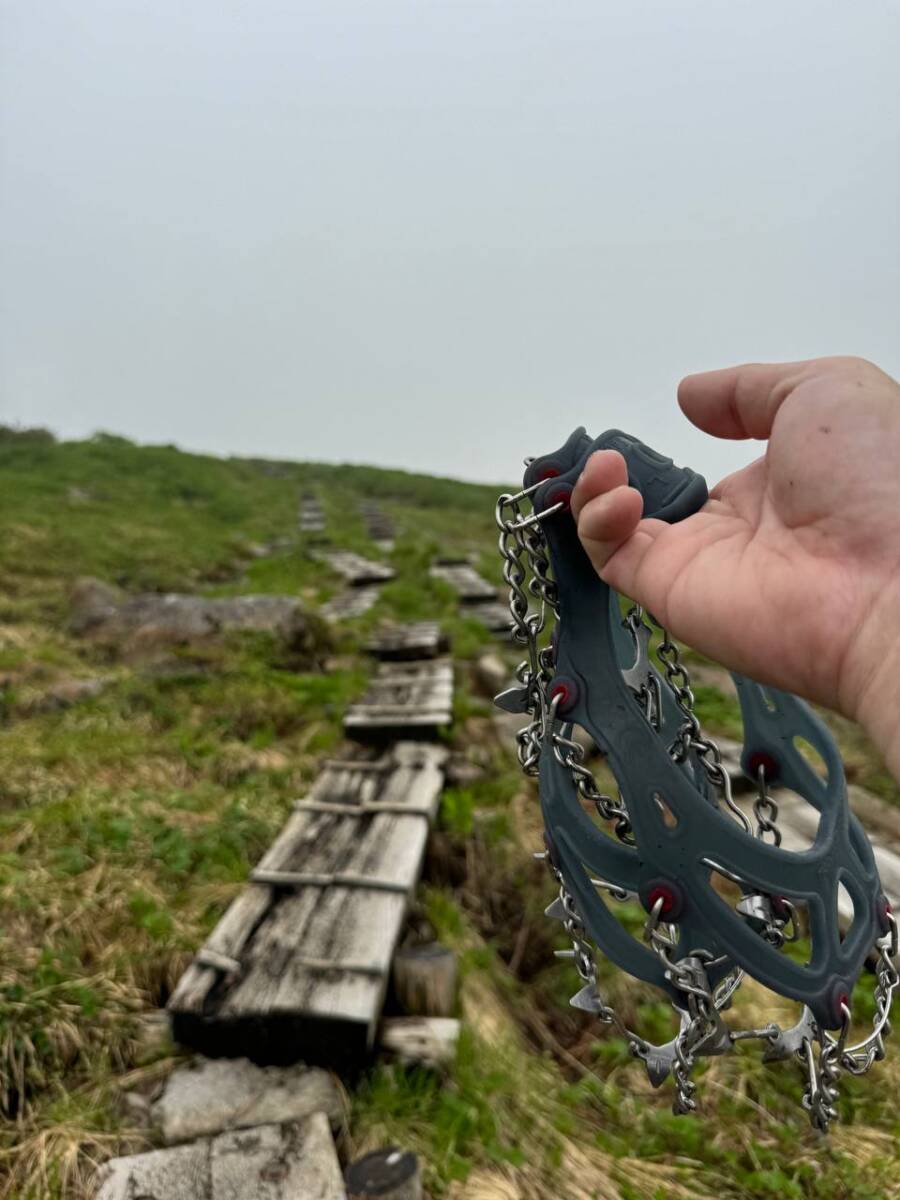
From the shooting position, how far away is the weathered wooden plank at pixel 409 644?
700cm

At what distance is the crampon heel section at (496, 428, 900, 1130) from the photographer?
140 cm

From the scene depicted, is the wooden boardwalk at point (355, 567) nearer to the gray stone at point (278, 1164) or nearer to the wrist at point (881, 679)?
the gray stone at point (278, 1164)

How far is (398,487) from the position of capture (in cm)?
2447

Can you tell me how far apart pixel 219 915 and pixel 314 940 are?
23.9 inches

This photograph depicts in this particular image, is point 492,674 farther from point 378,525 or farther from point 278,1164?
point 378,525

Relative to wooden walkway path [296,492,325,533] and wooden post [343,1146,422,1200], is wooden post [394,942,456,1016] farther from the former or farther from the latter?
wooden walkway path [296,492,325,533]

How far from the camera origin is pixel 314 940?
2914mm

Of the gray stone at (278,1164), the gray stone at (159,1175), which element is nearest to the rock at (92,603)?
the gray stone at (159,1175)

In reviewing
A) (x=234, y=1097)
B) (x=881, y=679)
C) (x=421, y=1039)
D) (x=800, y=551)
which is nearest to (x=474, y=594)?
(x=421, y=1039)

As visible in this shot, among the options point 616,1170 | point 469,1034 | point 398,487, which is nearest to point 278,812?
point 469,1034

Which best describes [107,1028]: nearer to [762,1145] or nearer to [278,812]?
[278,812]

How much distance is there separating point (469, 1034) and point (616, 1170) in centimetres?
64

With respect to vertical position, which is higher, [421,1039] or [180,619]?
[180,619]

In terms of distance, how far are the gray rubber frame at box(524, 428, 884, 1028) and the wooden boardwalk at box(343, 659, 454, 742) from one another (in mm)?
3566
